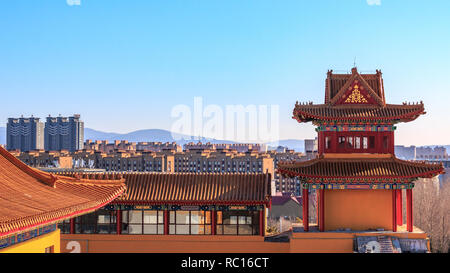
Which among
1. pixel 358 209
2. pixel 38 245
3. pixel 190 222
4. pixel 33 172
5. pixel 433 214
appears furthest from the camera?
pixel 433 214

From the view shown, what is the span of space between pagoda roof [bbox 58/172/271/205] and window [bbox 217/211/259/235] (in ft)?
3.04

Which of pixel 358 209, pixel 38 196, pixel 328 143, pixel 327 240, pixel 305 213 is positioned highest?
pixel 328 143

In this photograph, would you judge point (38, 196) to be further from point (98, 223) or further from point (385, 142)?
point (385, 142)

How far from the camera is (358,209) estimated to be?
1016 inches

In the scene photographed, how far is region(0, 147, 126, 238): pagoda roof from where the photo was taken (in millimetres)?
12995

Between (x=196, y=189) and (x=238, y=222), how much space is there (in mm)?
2851

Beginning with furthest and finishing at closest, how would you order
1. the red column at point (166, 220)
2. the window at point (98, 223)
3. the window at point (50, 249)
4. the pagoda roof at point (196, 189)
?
the window at point (98, 223) < the red column at point (166, 220) < the pagoda roof at point (196, 189) < the window at point (50, 249)

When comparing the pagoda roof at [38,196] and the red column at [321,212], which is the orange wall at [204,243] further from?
the pagoda roof at [38,196]

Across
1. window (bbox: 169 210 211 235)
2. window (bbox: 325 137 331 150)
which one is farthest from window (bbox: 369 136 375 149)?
window (bbox: 169 210 211 235)

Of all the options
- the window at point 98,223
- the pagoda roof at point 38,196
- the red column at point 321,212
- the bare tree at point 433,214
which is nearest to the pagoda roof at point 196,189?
the window at point 98,223

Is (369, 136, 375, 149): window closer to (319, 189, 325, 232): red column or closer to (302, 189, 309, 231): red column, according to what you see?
(319, 189, 325, 232): red column

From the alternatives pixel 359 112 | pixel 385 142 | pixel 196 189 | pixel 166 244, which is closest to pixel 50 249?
pixel 166 244

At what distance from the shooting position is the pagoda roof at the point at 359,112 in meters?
25.8

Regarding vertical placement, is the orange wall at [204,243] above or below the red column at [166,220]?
below
